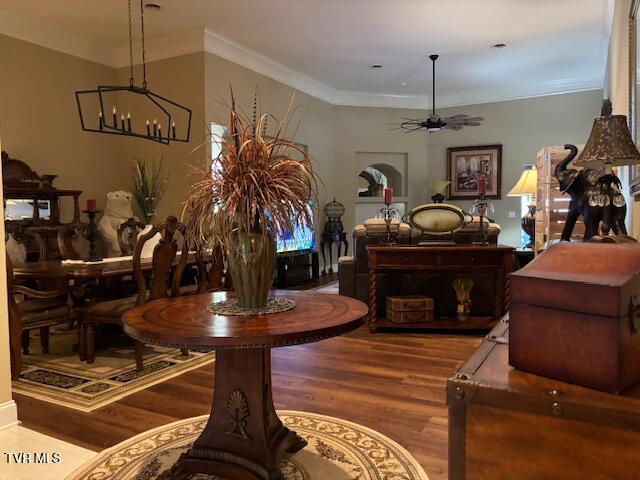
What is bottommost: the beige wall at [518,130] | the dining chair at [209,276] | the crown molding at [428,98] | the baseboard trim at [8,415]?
the baseboard trim at [8,415]

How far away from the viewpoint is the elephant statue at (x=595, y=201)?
1.68 m

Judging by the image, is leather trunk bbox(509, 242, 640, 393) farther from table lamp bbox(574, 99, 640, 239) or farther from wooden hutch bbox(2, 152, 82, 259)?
wooden hutch bbox(2, 152, 82, 259)

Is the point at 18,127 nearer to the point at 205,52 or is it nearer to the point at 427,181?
the point at 205,52

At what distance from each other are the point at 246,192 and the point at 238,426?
912mm

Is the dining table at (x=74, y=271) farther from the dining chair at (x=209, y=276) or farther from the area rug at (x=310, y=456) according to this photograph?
the area rug at (x=310, y=456)

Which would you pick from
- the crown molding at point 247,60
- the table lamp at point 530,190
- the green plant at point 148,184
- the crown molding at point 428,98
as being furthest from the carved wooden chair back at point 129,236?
the crown molding at point 428,98

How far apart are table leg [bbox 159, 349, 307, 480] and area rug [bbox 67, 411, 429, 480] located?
14 centimetres

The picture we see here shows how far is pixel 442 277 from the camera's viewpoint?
4730 mm

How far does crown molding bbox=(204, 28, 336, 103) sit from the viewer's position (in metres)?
5.93

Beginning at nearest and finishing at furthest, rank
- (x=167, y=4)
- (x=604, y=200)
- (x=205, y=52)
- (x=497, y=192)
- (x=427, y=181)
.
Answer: (x=604, y=200) < (x=167, y=4) < (x=205, y=52) < (x=497, y=192) < (x=427, y=181)

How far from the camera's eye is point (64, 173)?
19.1 ft

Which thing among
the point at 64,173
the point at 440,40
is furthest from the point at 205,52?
the point at 440,40

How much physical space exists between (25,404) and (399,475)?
2.17 meters

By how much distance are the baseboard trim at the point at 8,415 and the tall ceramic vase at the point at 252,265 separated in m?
1.56
